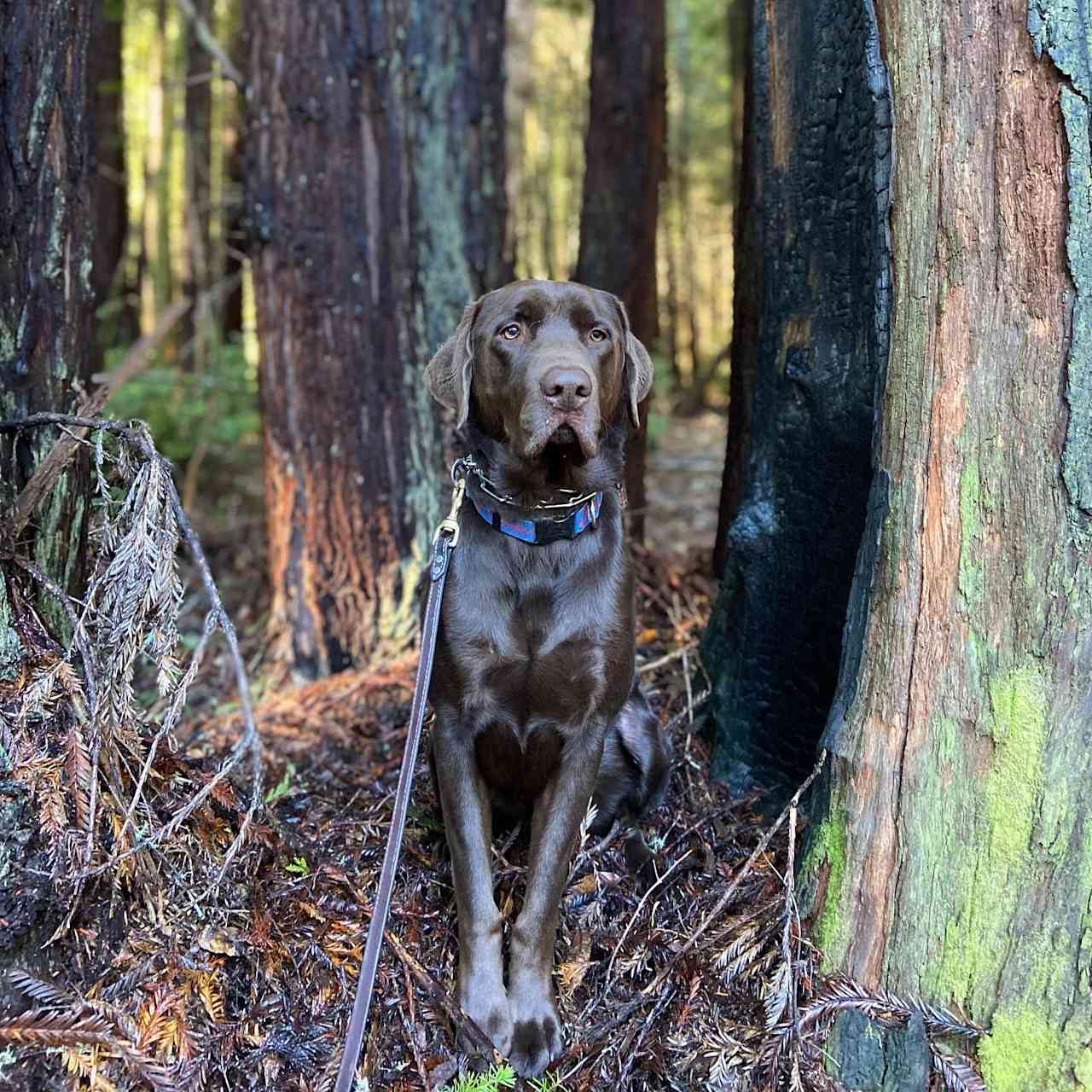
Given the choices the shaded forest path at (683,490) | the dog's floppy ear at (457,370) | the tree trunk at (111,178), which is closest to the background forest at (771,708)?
the dog's floppy ear at (457,370)

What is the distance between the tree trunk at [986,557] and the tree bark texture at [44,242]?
2429mm

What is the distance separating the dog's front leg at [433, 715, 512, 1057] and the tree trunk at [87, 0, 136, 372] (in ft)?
23.2

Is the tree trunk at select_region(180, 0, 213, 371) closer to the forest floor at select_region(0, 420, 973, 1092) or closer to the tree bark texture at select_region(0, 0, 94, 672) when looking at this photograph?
the tree bark texture at select_region(0, 0, 94, 672)

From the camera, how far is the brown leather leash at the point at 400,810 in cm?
247

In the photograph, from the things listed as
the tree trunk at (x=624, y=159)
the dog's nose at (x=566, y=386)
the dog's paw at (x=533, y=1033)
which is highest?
the tree trunk at (x=624, y=159)

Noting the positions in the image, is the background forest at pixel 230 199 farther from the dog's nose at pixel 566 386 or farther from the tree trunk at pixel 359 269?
the dog's nose at pixel 566 386

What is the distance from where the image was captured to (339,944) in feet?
9.92

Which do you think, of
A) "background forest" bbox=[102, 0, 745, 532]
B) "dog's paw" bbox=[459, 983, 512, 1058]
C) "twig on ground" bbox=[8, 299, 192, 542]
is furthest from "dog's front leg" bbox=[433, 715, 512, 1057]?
"background forest" bbox=[102, 0, 745, 532]

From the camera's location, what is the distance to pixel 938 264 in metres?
2.72

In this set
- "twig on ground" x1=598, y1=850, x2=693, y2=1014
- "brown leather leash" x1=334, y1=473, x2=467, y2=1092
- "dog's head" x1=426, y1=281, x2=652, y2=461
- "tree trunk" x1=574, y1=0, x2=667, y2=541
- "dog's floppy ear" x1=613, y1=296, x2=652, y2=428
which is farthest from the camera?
"tree trunk" x1=574, y1=0, x2=667, y2=541

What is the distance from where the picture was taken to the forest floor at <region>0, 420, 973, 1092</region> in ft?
8.38

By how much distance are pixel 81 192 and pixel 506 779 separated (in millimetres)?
2382

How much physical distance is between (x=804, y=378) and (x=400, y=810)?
1.84m

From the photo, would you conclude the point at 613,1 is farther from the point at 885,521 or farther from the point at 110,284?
the point at 110,284
